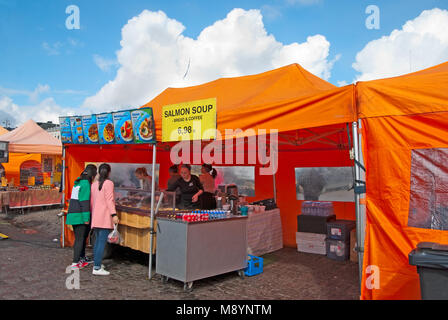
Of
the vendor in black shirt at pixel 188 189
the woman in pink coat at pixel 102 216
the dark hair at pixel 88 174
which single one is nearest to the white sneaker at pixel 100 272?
the woman in pink coat at pixel 102 216

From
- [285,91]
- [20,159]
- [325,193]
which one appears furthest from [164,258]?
[20,159]

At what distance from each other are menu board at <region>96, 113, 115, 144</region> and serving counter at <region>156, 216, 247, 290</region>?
200cm

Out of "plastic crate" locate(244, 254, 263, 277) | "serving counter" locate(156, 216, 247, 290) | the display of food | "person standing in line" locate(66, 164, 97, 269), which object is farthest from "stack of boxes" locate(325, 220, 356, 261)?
"person standing in line" locate(66, 164, 97, 269)

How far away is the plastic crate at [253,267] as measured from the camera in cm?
537

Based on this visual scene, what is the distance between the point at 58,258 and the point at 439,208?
6.27m

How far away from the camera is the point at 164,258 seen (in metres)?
4.96

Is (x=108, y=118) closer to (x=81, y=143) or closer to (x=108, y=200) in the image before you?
(x=81, y=143)

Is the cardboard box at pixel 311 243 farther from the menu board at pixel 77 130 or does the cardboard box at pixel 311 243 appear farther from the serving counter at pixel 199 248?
the menu board at pixel 77 130

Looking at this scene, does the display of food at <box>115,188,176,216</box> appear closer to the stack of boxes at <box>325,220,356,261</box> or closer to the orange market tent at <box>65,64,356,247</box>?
the orange market tent at <box>65,64,356,247</box>

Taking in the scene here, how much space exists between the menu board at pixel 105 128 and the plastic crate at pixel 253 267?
321 cm

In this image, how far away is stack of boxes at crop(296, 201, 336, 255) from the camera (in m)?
6.89

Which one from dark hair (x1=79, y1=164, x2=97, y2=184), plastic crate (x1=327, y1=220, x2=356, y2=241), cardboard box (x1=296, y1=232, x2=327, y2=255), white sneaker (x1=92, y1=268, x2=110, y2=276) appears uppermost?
dark hair (x1=79, y1=164, x2=97, y2=184)

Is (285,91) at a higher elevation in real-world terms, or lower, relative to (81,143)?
higher

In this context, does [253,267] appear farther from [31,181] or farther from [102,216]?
[31,181]
